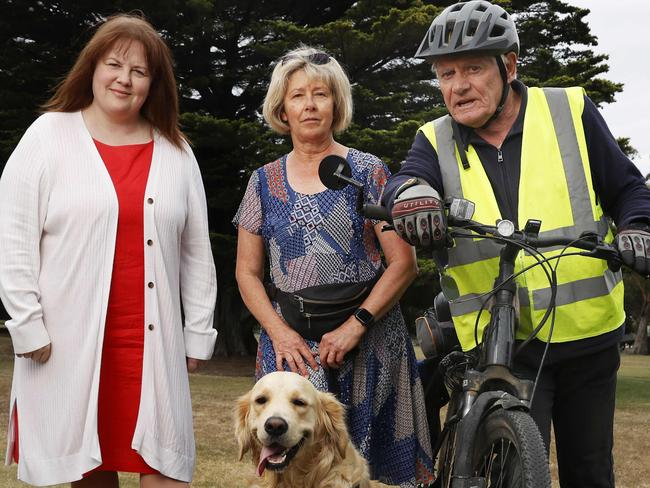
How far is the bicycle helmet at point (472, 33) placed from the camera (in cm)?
324

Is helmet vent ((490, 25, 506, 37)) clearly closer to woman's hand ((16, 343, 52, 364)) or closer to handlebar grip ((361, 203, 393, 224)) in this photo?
handlebar grip ((361, 203, 393, 224))

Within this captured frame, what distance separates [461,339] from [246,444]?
1029 millimetres

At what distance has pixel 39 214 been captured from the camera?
126 inches

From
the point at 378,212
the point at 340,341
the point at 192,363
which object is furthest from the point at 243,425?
the point at 378,212

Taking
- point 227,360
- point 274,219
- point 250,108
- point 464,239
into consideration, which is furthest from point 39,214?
point 227,360

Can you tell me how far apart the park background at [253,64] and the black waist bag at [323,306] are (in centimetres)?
1250

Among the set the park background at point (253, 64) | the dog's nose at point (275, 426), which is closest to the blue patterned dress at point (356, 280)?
the dog's nose at point (275, 426)

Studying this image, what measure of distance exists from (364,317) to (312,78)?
1.06 meters

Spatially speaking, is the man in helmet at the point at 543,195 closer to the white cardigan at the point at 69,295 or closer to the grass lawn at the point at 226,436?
the white cardigan at the point at 69,295

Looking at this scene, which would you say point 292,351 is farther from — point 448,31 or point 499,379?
point 448,31

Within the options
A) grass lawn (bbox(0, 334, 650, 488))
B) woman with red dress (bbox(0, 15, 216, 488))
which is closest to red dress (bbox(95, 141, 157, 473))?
woman with red dress (bbox(0, 15, 216, 488))

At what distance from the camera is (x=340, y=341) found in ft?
12.2

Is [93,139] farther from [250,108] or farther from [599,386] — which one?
[250,108]

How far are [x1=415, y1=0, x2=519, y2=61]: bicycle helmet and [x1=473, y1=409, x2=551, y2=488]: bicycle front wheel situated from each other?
1.31 metres
